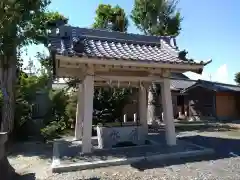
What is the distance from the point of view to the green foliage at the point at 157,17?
70.0ft

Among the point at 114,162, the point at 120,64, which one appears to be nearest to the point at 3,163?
the point at 114,162

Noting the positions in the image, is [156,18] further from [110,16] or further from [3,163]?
[3,163]

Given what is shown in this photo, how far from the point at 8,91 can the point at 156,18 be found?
1457cm

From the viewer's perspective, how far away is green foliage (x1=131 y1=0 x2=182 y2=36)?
21.3m

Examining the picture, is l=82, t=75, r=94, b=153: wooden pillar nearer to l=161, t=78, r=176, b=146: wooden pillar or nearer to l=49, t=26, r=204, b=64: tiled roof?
l=49, t=26, r=204, b=64: tiled roof

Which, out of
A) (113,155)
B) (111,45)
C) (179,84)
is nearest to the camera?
(113,155)

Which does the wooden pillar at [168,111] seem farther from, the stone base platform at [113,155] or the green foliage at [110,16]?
the green foliage at [110,16]

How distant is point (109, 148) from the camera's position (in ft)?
28.9

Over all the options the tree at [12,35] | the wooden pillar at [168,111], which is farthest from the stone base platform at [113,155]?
the tree at [12,35]

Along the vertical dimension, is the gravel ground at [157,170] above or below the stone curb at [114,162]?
below

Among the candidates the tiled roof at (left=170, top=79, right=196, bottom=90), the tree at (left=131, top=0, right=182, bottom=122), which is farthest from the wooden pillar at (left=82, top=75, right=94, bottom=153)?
the tiled roof at (left=170, top=79, right=196, bottom=90)

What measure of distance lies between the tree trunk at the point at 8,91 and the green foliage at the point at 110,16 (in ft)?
39.5

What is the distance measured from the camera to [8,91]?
480 inches

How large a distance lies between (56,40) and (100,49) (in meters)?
1.51
